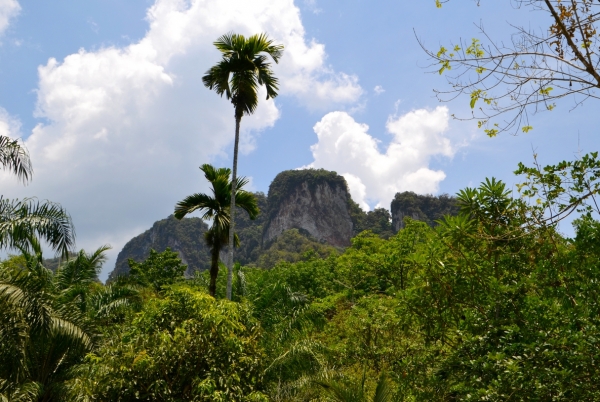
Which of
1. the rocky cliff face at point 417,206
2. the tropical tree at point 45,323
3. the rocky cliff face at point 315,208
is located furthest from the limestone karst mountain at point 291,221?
the tropical tree at point 45,323

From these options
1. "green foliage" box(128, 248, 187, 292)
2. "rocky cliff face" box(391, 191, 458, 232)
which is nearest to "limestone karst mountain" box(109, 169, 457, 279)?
"rocky cliff face" box(391, 191, 458, 232)

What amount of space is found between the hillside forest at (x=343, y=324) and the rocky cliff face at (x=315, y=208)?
101 meters

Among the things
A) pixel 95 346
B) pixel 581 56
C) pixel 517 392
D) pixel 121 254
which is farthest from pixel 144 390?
pixel 121 254

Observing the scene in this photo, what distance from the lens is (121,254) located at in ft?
424

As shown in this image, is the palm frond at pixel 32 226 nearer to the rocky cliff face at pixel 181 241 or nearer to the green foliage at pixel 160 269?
the green foliage at pixel 160 269

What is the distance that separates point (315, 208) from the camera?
118 meters

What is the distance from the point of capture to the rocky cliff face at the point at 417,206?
96438 millimetres

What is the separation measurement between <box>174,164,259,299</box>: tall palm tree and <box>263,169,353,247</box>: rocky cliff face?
102m

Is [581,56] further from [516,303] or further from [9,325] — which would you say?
[9,325]

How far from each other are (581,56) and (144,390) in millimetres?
8513

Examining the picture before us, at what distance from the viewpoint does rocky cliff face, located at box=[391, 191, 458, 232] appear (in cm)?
9644

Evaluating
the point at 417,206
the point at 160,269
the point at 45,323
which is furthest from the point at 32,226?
the point at 417,206

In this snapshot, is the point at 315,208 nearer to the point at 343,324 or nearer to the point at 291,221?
the point at 291,221

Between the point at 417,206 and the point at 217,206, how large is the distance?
88148mm
